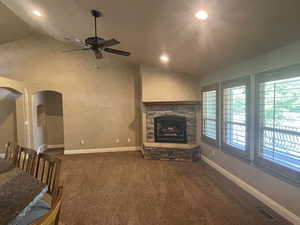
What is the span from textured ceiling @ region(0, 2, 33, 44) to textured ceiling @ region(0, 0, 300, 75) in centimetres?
23

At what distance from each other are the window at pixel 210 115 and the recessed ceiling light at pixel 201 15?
228 centimetres

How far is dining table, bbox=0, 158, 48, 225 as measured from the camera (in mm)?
1060

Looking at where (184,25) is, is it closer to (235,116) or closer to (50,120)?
(235,116)

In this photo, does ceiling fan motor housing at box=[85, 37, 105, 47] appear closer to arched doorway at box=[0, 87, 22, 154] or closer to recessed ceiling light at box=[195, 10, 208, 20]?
recessed ceiling light at box=[195, 10, 208, 20]

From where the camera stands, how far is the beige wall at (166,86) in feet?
18.8

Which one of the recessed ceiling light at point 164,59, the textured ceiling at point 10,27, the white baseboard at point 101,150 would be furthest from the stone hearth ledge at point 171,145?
the textured ceiling at point 10,27

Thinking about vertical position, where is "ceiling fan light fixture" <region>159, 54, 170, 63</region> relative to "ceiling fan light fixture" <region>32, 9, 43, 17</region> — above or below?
below

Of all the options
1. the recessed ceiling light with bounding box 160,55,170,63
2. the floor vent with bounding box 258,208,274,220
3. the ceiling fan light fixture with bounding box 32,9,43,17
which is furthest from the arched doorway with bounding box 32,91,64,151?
the floor vent with bounding box 258,208,274,220

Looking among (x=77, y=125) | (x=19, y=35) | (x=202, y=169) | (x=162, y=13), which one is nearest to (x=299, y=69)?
(x=162, y=13)

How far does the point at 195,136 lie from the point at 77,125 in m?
3.94

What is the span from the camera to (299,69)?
2410mm

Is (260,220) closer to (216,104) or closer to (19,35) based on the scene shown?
(216,104)

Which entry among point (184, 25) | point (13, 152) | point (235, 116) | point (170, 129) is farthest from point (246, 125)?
point (13, 152)

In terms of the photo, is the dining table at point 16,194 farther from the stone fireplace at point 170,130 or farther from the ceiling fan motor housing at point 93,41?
the stone fireplace at point 170,130
